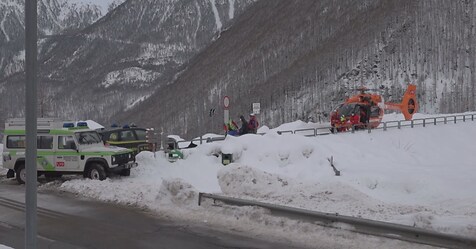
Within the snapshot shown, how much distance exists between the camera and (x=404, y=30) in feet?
381

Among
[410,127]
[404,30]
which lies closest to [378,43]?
[404,30]

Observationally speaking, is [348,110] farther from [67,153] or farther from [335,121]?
[67,153]

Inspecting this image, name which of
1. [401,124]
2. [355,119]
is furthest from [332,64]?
[355,119]

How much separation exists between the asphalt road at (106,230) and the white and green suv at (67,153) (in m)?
3.70

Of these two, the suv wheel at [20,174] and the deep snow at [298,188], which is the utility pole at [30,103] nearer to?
the deep snow at [298,188]

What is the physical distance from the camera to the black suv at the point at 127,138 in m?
22.0

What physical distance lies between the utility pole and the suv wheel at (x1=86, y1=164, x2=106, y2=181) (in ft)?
43.4

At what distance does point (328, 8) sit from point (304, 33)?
1068cm

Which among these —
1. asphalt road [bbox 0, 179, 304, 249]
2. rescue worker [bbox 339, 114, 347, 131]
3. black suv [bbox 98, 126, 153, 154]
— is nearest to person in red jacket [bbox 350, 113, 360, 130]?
rescue worker [bbox 339, 114, 347, 131]

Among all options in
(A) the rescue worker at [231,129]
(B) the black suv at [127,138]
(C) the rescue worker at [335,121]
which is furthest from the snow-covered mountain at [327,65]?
(B) the black suv at [127,138]

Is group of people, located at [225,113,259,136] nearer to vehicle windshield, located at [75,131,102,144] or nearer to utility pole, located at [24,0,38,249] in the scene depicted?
vehicle windshield, located at [75,131,102,144]

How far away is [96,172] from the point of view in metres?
17.8

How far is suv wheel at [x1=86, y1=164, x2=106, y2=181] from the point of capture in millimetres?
17656

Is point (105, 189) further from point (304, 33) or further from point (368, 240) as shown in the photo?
point (304, 33)
